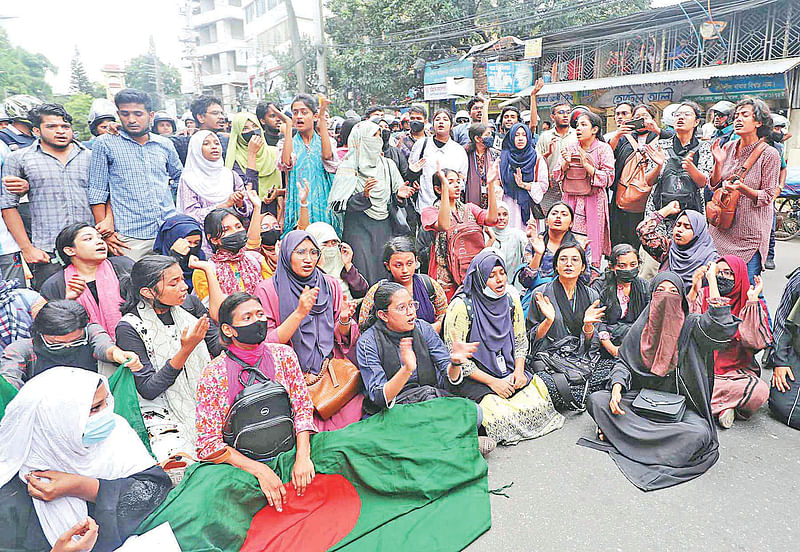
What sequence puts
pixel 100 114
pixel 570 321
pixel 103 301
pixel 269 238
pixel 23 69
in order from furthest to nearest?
pixel 23 69, pixel 100 114, pixel 269 238, pixel 570 321, pixel 103 301

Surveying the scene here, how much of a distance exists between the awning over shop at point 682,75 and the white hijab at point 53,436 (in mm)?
12200

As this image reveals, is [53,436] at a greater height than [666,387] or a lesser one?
greater

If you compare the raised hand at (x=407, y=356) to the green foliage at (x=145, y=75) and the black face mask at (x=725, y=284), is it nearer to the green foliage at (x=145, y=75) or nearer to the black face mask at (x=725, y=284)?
the black face mask at (x=725, y=284)

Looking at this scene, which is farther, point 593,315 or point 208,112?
point 208,112

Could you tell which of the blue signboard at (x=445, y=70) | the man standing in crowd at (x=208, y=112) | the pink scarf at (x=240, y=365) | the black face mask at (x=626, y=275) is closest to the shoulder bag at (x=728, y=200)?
the black face mask at (x=626, y=275)

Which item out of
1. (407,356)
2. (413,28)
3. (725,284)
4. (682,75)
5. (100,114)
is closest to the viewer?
(407,356)

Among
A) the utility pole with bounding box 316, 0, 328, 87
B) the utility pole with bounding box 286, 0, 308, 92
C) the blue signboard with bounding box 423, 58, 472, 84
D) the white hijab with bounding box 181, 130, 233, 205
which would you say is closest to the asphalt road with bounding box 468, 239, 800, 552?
the white hijab with bounding box 181, 130, 233, 205

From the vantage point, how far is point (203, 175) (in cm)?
445

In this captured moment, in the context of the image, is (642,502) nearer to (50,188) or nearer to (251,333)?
(251,333)

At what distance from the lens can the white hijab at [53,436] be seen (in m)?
1.97

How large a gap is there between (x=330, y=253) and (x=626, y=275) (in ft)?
6.71

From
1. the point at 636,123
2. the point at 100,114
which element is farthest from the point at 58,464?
the point at 636,123

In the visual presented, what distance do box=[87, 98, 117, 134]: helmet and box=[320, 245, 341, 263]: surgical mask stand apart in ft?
6.81

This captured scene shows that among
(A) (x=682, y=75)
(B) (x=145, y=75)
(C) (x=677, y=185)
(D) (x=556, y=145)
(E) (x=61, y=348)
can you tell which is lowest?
(E) (x=61, y=348)
